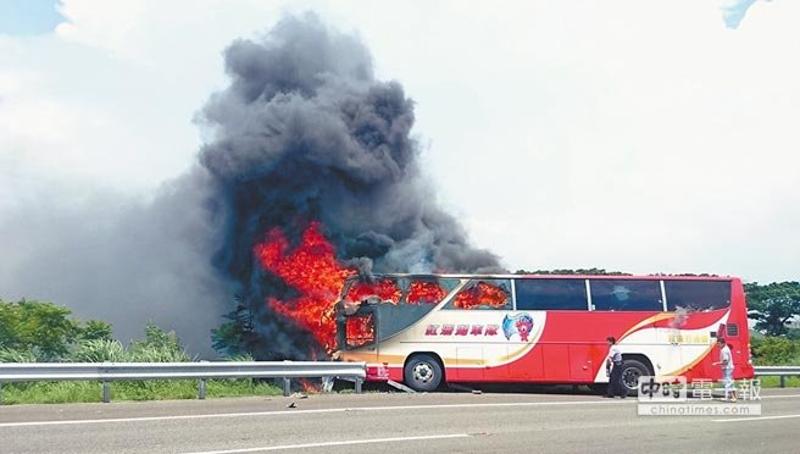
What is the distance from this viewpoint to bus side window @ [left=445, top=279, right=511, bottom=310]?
18703 millimetres

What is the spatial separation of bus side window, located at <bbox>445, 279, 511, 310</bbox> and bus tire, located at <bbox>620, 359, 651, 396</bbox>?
10.2 ft

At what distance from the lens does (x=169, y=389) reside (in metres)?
15.9

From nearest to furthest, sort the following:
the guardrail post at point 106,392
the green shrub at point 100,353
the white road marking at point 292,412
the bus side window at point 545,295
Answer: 1. the white road marking at point 292,412
2. the guardrail post at point 106,392
3. the green shrub at point 100,353
4. the bus side window at point 545,295

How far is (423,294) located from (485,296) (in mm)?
1437

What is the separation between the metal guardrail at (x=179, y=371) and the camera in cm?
1391

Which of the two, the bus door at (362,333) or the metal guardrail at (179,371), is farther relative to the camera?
the bus door at (362,333)

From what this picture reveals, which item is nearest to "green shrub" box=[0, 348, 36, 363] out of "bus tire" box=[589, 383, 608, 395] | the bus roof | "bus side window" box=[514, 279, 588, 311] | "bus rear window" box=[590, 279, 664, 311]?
the bus roof

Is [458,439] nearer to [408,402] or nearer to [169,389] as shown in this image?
[408,402]

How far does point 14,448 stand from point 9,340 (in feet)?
34.7

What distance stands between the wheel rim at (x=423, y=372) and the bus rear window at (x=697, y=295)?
232 inches

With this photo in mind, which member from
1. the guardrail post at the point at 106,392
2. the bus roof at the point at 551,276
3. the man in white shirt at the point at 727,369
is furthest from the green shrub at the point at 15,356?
the man in white shirt at the point at 727,369

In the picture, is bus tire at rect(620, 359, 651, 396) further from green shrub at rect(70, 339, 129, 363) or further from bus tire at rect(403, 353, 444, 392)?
green shrub at rect(70, 339, 129, 363)

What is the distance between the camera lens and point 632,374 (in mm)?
19281

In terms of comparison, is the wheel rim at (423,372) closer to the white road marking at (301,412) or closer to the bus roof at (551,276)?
the bus roof at (551,276)
